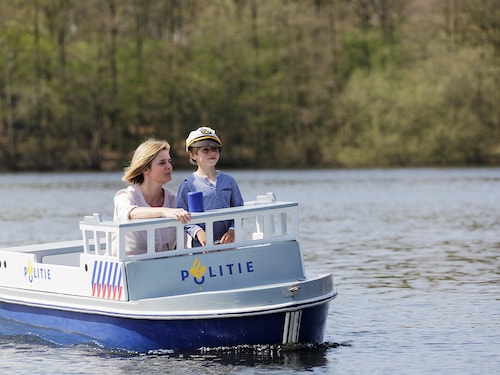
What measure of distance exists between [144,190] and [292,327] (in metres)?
2.14

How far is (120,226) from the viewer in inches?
471

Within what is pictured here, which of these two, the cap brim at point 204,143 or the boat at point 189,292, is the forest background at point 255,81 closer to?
the boat at point 189,292

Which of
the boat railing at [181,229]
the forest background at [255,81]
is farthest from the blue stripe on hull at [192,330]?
the forest background at [255,81]

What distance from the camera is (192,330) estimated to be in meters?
12.0

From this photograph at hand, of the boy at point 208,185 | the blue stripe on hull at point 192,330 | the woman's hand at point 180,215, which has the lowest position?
the blue stripe on hull at point 192,330

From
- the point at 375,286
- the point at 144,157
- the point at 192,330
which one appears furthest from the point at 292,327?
the point at 375,286

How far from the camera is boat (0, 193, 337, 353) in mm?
11859

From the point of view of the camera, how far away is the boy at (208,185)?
40.6 feet

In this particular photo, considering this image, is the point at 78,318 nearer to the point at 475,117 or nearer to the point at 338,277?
the point at 338,277

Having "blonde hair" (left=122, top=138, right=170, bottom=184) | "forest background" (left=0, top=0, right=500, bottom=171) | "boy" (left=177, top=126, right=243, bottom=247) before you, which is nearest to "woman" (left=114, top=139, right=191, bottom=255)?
"blonde hair" (left=122, top=138, right=170, bottom=184)

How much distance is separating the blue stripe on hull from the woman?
814 mm

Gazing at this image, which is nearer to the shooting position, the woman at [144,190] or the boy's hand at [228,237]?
the woman at [144,190]

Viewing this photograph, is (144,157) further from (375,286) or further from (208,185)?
(375,286)

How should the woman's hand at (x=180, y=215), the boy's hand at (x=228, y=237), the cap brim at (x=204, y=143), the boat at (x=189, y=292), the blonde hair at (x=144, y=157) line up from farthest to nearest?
the boy's hand at (x=228, y=237) → the blonde hair at (x=144, y=157) → the cap brim at (x=204, y=143) → the woman's hand at (x=180, y=215) → the boat at (x=189, y=292)
